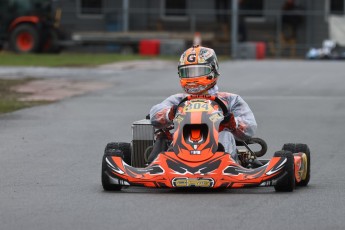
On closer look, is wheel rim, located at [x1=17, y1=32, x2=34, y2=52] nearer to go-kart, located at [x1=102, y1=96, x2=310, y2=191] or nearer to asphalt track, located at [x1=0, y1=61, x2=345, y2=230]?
asphalt track, located at [x1=0, y1=61, x2=345, y2=230]

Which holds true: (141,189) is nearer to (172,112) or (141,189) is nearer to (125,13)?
(172,112)

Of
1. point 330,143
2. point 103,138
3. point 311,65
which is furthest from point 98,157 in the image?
point 311,65

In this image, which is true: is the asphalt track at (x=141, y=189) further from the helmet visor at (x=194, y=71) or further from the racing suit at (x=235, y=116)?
the helmet visor at (x=194, y=71)

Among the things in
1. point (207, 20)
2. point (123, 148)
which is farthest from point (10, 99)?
point (207, 20)

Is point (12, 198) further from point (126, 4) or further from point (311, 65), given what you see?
point (126, 4)

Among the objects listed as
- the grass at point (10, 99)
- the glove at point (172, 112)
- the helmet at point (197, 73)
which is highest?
the helmet at point (197, 73)

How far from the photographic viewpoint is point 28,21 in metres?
40.2

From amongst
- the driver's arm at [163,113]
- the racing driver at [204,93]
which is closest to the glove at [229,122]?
the racing driver at [204,93]

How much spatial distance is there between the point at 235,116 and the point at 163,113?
2.12 ft

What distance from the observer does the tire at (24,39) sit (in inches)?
1551

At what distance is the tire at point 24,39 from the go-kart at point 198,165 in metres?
29.9

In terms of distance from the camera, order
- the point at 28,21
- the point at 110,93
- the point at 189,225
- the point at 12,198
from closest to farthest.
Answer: the point at 189,225, the point at 12,198, the point at 110,93, the point at 28,21

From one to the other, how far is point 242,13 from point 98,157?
92.5 ft

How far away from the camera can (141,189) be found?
10.0m
